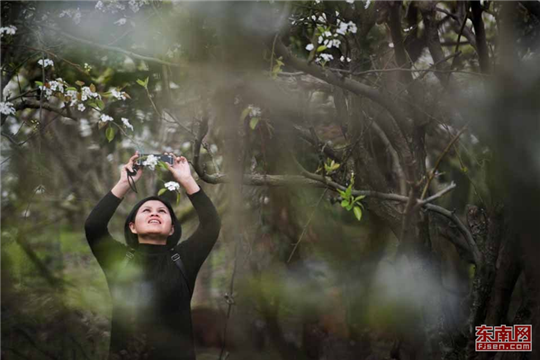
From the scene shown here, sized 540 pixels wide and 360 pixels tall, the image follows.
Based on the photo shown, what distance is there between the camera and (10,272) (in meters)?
2.91

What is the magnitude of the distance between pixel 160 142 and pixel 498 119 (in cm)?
177

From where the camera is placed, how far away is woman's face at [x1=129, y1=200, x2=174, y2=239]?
7.08 ft

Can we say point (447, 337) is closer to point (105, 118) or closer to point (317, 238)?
point (317, 238)

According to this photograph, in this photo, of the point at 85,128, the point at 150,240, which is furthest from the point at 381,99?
the point at 85,128

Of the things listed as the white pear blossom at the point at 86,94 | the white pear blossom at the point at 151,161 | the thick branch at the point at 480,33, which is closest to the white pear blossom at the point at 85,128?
the white pear blossom at the point at 86,94

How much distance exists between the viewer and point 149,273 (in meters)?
2.16

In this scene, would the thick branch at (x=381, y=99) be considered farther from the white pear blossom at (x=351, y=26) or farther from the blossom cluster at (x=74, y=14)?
the blossom cluster at (x=74, y=14)

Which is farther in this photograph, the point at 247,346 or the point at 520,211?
the point at 247,346

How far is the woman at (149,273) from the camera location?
7.03 feet

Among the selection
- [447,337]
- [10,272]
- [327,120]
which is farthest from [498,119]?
[10,272]

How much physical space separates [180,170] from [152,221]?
219mm

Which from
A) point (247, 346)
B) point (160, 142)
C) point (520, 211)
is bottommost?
point (247, 346)

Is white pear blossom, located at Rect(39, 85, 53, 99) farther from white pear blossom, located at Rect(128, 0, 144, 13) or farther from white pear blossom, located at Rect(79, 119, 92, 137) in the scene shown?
white pear blossom, located at Rect(79, 119, 92, 137)

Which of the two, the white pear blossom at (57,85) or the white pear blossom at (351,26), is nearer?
the white pear blossom at (57,85)
